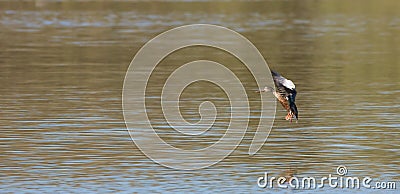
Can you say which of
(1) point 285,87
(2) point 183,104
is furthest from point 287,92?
(2) point 183,104

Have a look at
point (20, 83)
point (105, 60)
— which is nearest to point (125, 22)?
point (105, 60)

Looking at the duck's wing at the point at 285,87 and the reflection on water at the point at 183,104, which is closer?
the reflection on water at the point at 183,104

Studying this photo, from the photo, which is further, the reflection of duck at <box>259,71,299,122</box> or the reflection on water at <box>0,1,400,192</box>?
the reflection of duck at <box>259,71,299,122</box>

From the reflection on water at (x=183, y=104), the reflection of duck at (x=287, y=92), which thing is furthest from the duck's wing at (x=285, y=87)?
the reflection on water at (x=183, y=104)

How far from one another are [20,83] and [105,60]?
19.1 ft

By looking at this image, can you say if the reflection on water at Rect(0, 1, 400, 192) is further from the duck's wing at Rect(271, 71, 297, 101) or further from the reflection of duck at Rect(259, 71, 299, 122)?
the duck's wing at Rect(271, 71, 297, 101)

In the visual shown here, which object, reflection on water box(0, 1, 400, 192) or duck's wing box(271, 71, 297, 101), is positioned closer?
reflection on water box(0, 1, 400, 192)

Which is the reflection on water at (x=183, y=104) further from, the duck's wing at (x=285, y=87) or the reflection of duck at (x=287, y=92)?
the duck's wing at (x=285, y=87)

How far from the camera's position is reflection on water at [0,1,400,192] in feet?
46.4

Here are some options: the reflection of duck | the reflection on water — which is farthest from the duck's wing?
the reflection on water

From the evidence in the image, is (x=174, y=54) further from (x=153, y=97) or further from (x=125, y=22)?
(x=125, y=22)

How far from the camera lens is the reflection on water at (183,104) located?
556 inches

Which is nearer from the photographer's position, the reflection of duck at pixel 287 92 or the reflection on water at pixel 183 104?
the reflection on water at pixel 183 104

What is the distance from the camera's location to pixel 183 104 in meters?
21.3
